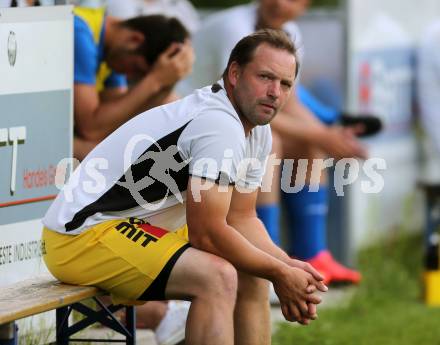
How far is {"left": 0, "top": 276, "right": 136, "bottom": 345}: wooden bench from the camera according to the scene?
464 cm

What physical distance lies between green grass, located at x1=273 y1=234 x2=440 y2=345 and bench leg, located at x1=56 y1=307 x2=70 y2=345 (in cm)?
158

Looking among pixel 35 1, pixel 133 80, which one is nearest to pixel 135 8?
pixel 133 80

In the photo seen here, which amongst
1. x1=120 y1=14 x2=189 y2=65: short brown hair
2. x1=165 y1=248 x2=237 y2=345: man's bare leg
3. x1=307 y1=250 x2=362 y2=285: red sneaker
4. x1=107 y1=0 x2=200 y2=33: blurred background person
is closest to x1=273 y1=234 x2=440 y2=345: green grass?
x1=307 y1=250 x2=362 y2=285: red sneaker

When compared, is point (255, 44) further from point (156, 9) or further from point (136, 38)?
point (156, 9)

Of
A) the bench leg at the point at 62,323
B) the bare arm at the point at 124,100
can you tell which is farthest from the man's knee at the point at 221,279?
the bare arm at the point at 124,100

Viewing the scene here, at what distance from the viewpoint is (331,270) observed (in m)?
8.27

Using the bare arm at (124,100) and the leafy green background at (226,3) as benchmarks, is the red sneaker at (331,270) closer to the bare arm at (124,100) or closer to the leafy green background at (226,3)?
the bare arm at (124,100)

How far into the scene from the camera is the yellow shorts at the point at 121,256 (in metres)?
4.73

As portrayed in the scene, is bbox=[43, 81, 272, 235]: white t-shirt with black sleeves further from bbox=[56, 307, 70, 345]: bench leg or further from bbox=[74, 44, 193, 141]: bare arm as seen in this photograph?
bbox=[74, 44, 193, 141]: bare arm

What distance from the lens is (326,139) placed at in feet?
26.1

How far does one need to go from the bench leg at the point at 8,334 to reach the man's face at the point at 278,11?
3.64 m

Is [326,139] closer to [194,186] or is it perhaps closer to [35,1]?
[35,1]

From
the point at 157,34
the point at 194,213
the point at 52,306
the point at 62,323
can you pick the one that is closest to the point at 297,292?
the point at 194,213

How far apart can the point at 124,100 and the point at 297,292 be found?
82.1 inches
